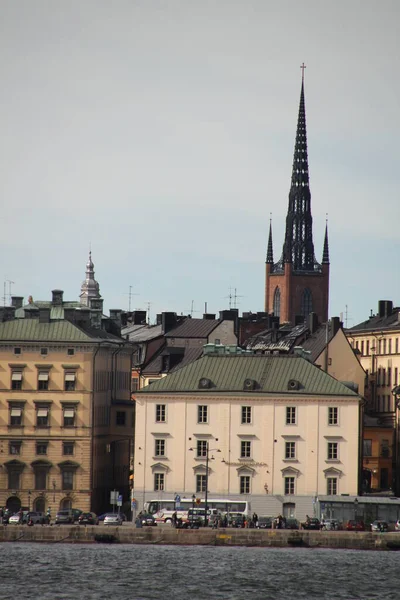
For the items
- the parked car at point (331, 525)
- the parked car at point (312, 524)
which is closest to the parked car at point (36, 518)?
the parked car at point (312, 524)

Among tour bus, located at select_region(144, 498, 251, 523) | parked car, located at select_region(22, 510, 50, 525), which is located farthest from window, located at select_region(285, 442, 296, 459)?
parked car, located at select_region(22, 510, 50, 525)

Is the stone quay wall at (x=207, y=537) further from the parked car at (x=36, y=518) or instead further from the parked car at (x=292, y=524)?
the parked car at (x=36, y=518)

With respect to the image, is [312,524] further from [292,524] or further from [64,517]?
[64,517]

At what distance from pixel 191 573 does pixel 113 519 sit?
26901mm

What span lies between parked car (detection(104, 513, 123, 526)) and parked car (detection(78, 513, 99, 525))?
1.02 m

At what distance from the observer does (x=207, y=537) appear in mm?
183000

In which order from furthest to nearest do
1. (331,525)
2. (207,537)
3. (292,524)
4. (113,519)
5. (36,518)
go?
(36,518) → (113,519) → (292,524) → (331,525) → (207,537)

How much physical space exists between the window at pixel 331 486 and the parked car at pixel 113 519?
622 inches

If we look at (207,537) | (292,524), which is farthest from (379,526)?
(207,537)

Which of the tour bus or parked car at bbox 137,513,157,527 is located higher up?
the tour bus

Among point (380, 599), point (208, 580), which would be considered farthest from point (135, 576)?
point (380, 599)

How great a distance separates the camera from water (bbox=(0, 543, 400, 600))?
158 meters

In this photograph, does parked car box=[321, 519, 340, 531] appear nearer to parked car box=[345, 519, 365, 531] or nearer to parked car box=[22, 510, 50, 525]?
parked car box=[345, 519, 365, 531]

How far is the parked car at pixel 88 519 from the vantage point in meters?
195
